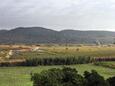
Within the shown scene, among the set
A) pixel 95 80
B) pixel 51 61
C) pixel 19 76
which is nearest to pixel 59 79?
pixel 95 80

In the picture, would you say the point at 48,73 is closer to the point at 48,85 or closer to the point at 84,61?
the point at 48,85

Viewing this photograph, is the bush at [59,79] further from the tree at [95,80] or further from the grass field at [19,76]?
the grass field at [19,76]

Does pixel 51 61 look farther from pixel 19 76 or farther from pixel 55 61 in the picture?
pixel 19 76

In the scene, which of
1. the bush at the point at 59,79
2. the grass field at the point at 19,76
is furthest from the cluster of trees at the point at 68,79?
the grass field at the point at 19,76

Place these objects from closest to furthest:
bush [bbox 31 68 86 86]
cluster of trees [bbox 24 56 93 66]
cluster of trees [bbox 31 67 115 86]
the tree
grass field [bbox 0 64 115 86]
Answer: the tree < cluster of trees [bbox 31 67 115 86] < bush [bbox 31 68 86 86] < grass field [bbox 0 64 115 86] < cluster of trees [bbox 24 56 93 66]

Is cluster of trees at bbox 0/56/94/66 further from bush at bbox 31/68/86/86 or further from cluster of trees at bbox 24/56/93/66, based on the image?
bush at bbox 31/68/86/86

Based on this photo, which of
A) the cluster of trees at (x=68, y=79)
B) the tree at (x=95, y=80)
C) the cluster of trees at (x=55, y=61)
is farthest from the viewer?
the cluster of trees at (x=55, y=61)

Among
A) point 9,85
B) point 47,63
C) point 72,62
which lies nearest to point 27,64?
point 47,63

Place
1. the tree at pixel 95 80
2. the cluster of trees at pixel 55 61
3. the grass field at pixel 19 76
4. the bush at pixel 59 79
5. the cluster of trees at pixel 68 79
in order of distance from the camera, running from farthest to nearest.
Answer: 1. the cluster of trees at pixel 55 61
2. the grass field at pixel 19 76
3. the bush at pixel 59 79
4. the cluster of trees at pixel 68 79
5. the tree at pixel 95 80

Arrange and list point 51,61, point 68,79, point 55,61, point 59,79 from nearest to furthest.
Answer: point 59,79, point 68,79, point 51,61, point 55,61

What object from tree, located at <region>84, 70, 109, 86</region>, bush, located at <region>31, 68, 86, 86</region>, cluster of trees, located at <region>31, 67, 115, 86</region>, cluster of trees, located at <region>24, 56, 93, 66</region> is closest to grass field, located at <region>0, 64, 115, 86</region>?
cluster of trees, located at <region>24, 56, 93, 66</region>

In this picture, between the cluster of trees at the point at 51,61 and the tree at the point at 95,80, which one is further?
the cluster of trees at the point at 51,61

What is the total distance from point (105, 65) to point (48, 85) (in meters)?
84.8

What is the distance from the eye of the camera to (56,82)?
42.6m
